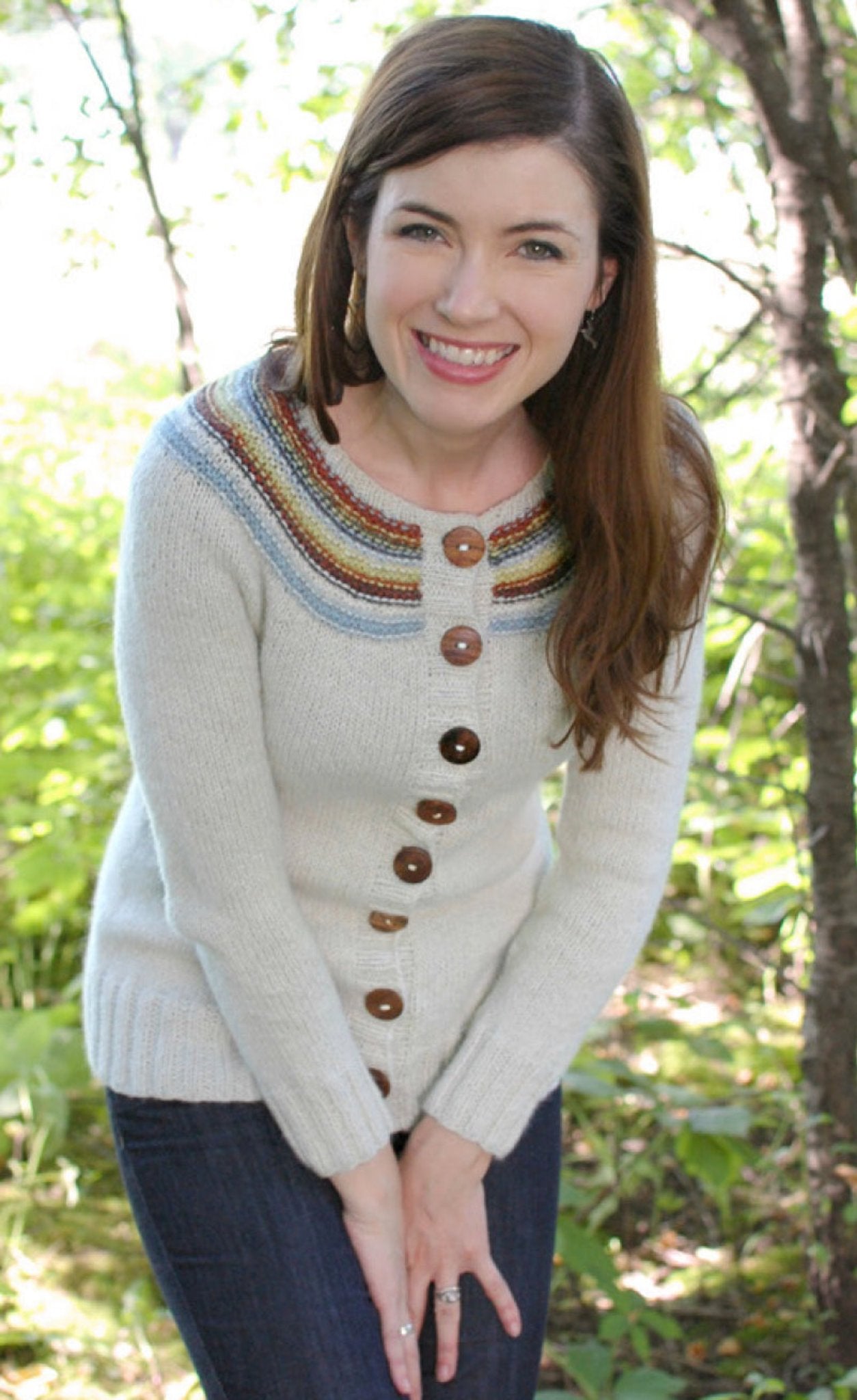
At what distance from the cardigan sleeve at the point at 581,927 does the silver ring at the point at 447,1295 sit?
0.46 feet

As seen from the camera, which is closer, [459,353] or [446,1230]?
[459,353]

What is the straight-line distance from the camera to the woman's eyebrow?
1319 millimetres

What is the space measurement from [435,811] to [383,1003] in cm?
21

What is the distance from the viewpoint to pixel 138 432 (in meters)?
4.36

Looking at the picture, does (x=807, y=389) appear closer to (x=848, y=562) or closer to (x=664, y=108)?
(x=848, y=562)

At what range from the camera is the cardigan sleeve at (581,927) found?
156 centimetres

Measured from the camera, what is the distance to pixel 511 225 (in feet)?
4.34

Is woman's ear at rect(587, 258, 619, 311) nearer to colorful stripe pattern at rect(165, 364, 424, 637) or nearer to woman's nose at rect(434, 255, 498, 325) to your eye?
woman's nose at rect(434, 255, 498, 325)

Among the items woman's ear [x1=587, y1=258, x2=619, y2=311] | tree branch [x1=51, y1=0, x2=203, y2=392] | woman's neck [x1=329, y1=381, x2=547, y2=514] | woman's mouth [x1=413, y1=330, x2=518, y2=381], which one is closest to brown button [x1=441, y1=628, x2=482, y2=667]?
woman's neck [x1=329, y1=381, x2=547, y2=514]

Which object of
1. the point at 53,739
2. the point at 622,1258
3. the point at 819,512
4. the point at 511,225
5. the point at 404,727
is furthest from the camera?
the point at 53,739

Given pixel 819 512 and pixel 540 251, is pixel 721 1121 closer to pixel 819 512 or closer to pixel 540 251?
pixel 819 512

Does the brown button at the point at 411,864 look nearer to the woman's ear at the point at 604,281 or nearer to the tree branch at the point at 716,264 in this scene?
the woman's ear at the point at 604,281

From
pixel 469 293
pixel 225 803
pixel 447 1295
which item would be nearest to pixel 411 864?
pixel 225 803

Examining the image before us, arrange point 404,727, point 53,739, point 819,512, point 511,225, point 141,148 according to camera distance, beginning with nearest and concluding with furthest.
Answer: point 511,225
point 404,727
point 819,512
point 141,148
point 53,739
